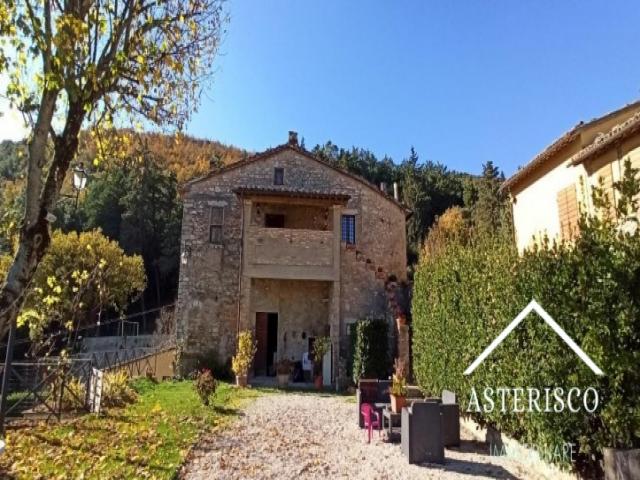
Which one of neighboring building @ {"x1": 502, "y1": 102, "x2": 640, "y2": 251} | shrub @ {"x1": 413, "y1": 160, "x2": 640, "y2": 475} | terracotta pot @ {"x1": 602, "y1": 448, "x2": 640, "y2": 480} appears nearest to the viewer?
terracotta pot @ {"x1": 602, "y1": 448, "x2": 640, "y2": 480}

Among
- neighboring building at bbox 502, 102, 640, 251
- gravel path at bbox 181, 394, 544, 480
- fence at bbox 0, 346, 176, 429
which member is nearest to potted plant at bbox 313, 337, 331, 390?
gravel path at bbox 181, 394, 544, 480

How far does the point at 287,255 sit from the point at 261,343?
4109 millimetres

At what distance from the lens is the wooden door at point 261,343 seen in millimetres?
19734

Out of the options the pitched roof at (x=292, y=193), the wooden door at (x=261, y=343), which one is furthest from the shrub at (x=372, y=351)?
the pitched roof at (x=292, y=193)

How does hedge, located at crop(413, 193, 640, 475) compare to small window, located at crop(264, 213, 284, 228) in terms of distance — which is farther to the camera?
small window, located at crop(264, 213, 284, 228)

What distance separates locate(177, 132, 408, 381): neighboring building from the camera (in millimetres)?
18562

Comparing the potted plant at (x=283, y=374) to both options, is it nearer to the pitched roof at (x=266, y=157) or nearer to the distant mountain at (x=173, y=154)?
the distant mountain at (x=173, y=154)

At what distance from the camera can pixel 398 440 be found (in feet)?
27.6

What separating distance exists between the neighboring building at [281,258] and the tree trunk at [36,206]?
13548mm

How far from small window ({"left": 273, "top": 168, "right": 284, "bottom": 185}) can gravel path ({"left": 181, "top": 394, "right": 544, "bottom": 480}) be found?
1199 cm

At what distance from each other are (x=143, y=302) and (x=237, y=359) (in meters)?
27.1

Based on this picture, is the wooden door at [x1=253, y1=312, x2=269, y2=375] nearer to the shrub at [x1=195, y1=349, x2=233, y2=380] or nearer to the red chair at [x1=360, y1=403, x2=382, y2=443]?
the shrub at [x1=195, y1=349, x2=233, y2=380]

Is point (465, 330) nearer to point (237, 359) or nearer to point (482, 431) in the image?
point (482, 431)

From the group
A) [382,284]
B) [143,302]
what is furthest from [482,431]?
[143,302]
